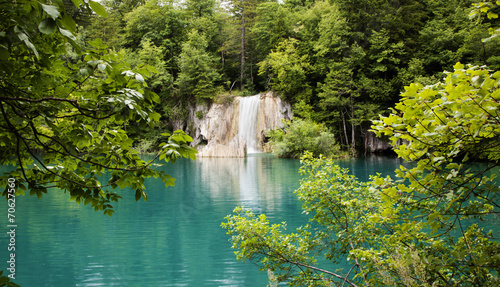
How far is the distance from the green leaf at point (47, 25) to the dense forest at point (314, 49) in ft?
75.0

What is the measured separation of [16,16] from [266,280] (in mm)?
4606

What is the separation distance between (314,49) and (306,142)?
8.66 m

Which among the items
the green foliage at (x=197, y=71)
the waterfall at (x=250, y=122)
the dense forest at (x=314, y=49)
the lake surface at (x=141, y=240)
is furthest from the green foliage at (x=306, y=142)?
the lake surface at (x=141, y=240)

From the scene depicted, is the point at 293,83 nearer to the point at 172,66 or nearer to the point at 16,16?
the point at 172,66

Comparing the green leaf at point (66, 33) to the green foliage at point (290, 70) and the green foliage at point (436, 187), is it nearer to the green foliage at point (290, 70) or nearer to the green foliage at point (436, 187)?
the green foliage at point (436, 187)

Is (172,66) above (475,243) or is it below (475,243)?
above

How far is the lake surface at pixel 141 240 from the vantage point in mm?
5047

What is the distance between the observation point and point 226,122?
31.5 meters

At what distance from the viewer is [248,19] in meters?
34.1

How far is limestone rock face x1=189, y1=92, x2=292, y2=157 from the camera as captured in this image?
28125mm

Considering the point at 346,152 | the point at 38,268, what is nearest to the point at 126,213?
the point at 38,268

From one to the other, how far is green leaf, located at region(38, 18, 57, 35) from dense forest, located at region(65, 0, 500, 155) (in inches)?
900

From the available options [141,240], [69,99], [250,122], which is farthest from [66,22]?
[250,122]

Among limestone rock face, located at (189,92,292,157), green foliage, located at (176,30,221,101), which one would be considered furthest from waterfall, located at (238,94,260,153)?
green foliage, located at (176,30,221,101)
